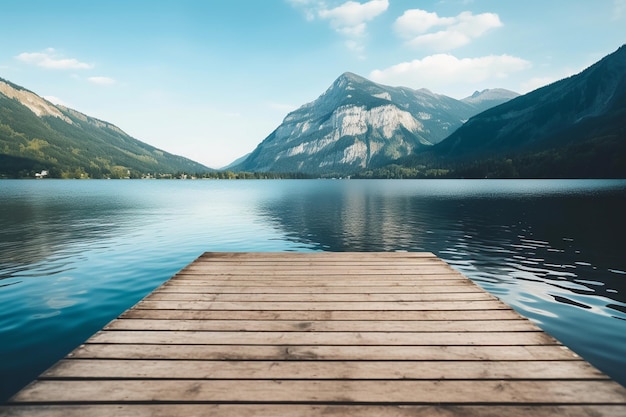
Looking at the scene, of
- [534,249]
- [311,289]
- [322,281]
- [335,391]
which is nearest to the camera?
[335,391]

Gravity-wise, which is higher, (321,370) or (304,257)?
(321,370)

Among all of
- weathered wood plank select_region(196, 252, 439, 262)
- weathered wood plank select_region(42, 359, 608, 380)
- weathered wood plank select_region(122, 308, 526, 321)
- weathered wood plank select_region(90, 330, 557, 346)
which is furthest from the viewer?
weathered wood plank select_region(196, 252, 439, 262)

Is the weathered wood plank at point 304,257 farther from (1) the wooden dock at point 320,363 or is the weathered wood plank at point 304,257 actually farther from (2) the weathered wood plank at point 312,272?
(1) the wooden dock at point 320,363

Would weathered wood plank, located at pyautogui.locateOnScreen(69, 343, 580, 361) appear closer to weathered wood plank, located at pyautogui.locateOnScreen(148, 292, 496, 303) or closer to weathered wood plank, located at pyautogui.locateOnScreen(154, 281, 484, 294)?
weathered wood plank, located at pyautogui.locateOnScreen(148, 292, 496, 303)

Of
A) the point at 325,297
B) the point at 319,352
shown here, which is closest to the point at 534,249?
the point at 325,297

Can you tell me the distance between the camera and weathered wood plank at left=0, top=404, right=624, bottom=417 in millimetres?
4094

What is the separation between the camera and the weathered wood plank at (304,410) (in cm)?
409

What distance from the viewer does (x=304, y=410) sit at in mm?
4176

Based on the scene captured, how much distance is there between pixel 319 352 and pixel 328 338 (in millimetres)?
566

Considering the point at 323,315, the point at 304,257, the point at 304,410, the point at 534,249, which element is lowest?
the point at 534,249

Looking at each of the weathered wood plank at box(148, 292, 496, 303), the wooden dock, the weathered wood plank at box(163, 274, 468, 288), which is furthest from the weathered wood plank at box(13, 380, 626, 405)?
the weathered wood plank at box(163, 274, 468, 288)

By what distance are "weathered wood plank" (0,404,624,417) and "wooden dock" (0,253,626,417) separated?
0.06 ft

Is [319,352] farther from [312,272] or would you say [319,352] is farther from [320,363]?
[312,272]

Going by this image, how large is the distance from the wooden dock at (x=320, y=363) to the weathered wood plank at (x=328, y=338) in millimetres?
20
